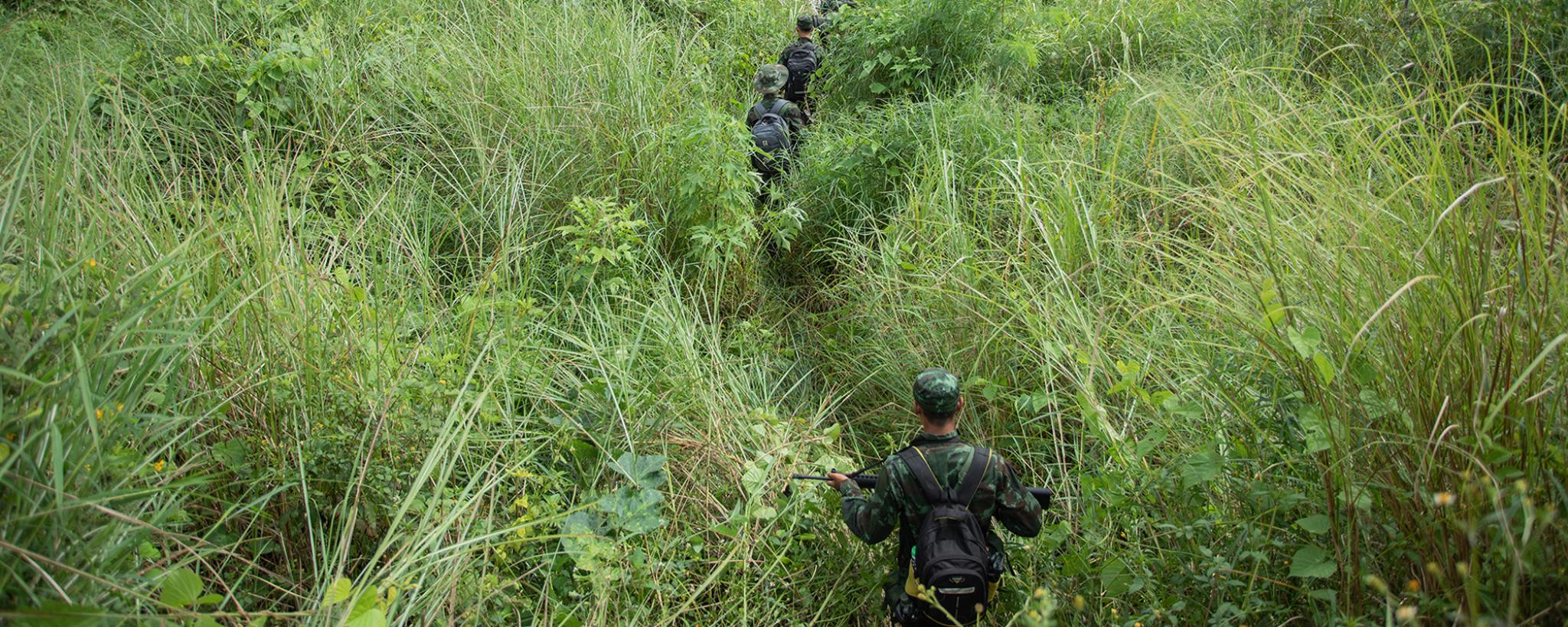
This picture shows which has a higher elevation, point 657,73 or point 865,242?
point 657,73

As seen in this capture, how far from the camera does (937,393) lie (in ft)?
10.5

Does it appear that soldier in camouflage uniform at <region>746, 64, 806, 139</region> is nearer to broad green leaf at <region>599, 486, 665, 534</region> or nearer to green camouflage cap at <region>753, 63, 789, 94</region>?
green camouflage cap at <region>753, 63, 789, 94</region>

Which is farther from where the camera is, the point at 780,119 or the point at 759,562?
the point at 780,119

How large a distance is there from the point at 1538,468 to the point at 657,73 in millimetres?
5513

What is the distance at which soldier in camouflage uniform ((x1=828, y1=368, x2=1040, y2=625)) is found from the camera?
3131 millimetres

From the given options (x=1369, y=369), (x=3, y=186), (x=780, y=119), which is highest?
(x=3, y=186)

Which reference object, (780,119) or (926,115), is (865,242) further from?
(780,119)

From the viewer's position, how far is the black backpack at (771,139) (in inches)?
254

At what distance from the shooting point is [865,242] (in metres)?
5.63

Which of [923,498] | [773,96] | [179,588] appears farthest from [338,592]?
[773,96]

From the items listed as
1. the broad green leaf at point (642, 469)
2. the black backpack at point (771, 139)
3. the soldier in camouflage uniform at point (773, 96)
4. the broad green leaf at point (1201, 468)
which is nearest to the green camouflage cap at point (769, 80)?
the soldier in camouflage uniform at point (773, 96)

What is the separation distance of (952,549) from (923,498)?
0.20 m

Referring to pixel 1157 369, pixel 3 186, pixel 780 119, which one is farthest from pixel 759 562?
pixel 780 119

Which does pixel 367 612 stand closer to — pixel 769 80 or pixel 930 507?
pixel 930 507
